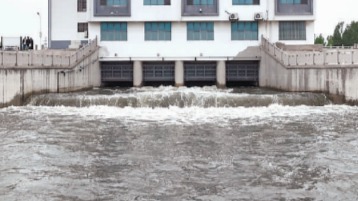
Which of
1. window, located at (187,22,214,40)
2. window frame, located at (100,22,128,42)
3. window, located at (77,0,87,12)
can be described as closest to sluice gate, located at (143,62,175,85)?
window frame, located at (100,22,128,42)

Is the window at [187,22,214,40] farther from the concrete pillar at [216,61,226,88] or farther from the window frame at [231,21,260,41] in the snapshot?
the concrete pillar at [216,61,226,88]

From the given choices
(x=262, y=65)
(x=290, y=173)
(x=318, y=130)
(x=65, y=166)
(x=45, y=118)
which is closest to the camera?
(x=290, y=173)

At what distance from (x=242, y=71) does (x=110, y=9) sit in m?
12.6

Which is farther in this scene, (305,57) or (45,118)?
(305,57)

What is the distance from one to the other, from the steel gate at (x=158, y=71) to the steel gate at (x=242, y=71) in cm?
500

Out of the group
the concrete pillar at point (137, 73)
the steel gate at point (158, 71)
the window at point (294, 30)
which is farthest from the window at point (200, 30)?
the window at point (294, 30)

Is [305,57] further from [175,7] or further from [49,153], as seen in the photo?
[49,153]

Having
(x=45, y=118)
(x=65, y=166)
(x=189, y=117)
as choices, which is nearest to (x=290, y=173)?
(x=65, y=166)

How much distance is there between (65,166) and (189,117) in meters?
13.0

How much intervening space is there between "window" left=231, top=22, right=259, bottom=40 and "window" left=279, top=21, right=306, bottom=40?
2.22m

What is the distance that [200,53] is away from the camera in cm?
4641

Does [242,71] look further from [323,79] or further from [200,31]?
[323,79]

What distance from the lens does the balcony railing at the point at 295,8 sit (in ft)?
150

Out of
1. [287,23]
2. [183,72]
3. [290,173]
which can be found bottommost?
[290,173]
